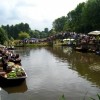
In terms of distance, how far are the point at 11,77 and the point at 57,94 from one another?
4145mm

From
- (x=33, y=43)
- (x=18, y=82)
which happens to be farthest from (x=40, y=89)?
(x=33, y=43)

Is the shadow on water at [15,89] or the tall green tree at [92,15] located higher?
the tall green tree at [92,15]

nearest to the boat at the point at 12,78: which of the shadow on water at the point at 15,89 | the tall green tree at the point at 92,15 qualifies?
the shadow on water at the point at 15,89

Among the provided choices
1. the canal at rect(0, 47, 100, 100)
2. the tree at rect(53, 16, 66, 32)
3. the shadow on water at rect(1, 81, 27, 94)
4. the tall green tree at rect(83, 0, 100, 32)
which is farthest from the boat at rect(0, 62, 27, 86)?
the tree at rect(53, 16, 66, 32)

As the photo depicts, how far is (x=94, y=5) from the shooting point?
81.4 meters

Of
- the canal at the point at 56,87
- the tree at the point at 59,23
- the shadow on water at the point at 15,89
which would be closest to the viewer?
the canal at the point at 56,87

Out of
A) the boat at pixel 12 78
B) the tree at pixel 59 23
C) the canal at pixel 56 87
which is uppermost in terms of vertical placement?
the tree at pixel 59 23

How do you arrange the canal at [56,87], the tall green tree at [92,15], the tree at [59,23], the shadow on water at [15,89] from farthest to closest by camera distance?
the tree at [59,23] → the tall green tree at [92,15] → the shadow on water at [15,89] → the canal at [56,87]

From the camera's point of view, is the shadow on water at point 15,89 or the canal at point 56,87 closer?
the canal at point 56,87

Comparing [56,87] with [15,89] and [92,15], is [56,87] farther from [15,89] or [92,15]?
[92,15]

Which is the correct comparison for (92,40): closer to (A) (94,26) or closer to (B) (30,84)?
(A) (94,26)

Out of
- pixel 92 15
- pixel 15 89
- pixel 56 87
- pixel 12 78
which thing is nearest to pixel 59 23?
pixel 92 15

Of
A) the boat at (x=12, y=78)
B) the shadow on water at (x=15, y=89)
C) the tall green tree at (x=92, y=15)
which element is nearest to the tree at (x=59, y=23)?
the tall green tree at (x=92, y=15)

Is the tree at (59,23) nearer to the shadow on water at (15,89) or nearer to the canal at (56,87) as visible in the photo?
the canal at (56,87)
